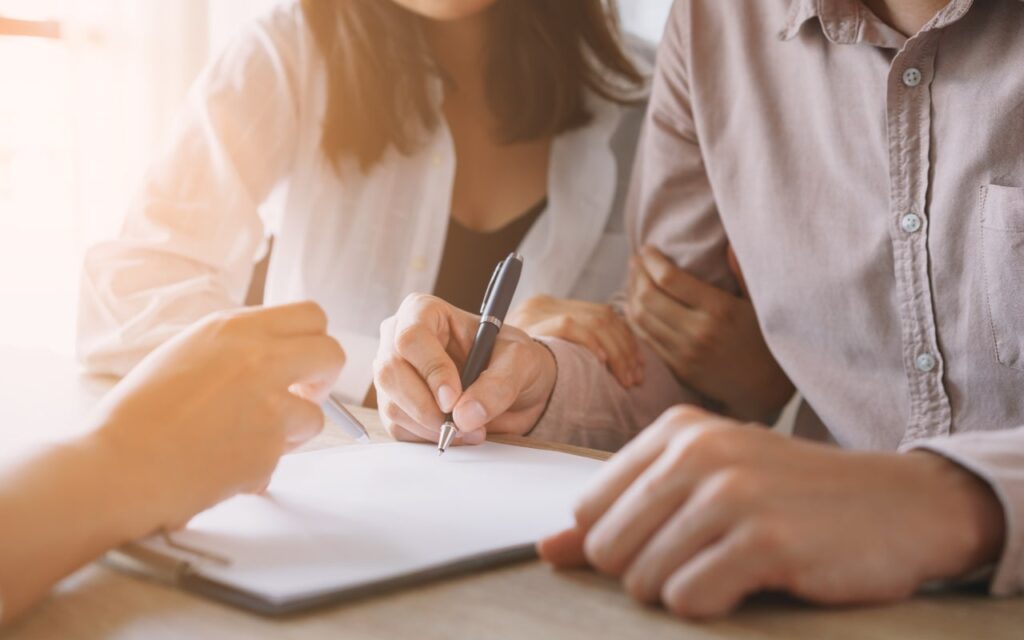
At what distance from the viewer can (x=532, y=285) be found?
4.92 feet

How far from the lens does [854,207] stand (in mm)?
942

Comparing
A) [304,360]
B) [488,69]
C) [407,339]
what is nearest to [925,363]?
[407,339]

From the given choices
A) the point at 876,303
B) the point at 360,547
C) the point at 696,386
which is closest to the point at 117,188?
the point at 696,386

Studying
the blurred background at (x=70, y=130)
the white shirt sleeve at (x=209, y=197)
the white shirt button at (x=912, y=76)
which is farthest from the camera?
the blurred background at (x=70, y=130)

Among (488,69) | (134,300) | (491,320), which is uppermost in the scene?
(488,69)

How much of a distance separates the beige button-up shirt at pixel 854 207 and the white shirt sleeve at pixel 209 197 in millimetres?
564

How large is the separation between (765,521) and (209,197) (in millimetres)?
1092

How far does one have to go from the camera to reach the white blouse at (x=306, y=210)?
1345 millimetres

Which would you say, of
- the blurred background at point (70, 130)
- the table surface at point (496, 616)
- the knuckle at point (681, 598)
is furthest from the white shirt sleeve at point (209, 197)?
the blurred background at point (70, 130)

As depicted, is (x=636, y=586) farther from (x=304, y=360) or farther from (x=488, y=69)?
(x=488, y=69)

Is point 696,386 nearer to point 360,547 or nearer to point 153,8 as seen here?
point 360,547

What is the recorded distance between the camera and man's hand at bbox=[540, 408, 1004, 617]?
0.45 m

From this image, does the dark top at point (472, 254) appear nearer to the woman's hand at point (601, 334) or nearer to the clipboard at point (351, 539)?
the woman's hand at point (601, 334)

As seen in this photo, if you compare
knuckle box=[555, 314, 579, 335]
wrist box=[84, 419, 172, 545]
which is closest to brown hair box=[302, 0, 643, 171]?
knuckle box=[555, 314, 579, 335]
